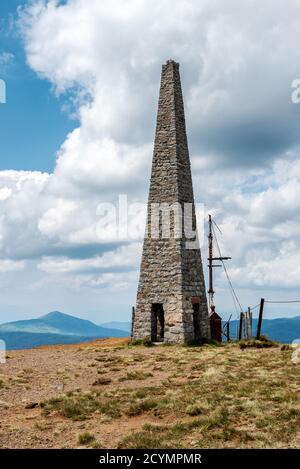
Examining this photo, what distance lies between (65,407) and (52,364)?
8.85 metres

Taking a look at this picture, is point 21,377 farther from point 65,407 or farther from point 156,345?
point 156,345

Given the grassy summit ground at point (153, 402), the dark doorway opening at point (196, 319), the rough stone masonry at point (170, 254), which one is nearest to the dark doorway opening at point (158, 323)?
the rough stone masonry at point (170, 254)

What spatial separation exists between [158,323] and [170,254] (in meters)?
5.15

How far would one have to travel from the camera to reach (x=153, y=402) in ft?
45.8

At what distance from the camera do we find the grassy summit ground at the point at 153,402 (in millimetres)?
10961

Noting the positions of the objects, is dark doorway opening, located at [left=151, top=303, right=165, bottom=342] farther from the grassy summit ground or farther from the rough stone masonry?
→ the grassy summit ground

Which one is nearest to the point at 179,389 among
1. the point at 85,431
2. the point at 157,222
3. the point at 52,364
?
the point at 85,431

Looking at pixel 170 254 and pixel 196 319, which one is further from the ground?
pixel 170 254

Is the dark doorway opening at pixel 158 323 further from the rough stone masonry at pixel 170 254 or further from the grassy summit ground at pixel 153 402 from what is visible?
the grassy summit ground at pixel 153 402

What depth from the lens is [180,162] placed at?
3044cm

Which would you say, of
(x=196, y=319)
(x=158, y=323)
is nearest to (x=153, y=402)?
(x=196, y=319)

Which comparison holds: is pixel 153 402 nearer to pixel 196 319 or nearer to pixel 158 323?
pixel 196 319

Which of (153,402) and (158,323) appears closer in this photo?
(153,402)
